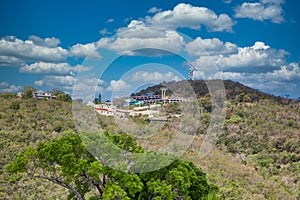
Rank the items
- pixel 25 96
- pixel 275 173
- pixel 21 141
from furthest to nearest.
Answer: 1. pixel 25 96
2. pixel 275 173
3. pixel 21 141

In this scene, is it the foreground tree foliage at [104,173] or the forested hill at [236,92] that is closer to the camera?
the foreground tree foliage at [104,173]

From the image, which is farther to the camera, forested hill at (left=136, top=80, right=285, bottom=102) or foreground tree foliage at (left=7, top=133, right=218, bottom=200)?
forested hill at (left=136, top=80, right=285, bottom=102)

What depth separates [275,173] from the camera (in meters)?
15.5

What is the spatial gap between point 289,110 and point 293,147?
5.59 metres

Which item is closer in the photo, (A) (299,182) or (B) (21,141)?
(B) (21,141)

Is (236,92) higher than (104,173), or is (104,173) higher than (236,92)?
(236,92)

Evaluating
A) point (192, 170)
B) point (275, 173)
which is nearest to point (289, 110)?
point (275, 173)

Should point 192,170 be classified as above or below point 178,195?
above

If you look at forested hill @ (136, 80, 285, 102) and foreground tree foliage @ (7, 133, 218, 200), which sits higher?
forested hill @ (136, 80, 285, 102)

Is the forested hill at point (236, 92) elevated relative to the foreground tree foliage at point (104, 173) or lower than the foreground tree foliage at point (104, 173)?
elevated

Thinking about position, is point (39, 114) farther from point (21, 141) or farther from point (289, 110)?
point (289, 110)

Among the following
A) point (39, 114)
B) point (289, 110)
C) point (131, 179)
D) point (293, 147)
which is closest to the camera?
point (131, 179)

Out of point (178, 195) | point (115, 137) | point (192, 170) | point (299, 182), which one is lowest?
point (299, 182)

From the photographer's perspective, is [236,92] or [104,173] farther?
[236,92]
